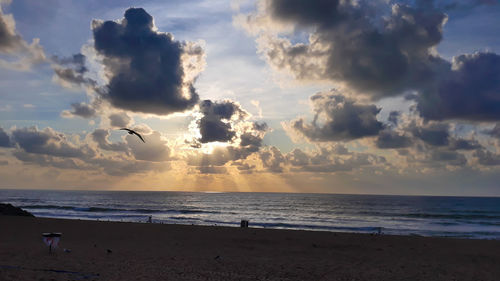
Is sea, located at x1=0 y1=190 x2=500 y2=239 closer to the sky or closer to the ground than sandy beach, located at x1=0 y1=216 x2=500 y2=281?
closer to the ground

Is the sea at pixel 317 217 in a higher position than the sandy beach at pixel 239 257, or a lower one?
lower

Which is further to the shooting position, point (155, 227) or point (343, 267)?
point (155, 227)

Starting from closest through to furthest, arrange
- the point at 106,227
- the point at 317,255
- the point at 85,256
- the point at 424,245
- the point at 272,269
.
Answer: the point at 272,269, the point at 85,256, the point at 317,255, the point at 424,245, the point at 106,227

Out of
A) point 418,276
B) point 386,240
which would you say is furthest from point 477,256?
point 418,276

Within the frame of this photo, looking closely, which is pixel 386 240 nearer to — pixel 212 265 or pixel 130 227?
pixel 212 265

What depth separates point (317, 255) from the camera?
18.2 m

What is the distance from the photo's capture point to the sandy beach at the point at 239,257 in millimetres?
13000

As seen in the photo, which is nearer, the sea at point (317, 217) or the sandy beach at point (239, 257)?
the sandy beach at point (239, 257)

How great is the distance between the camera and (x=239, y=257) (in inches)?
673

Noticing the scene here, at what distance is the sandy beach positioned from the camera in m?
13.0

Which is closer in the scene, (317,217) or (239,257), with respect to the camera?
(239,257)

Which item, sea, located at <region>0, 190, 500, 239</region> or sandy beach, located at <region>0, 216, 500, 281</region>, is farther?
sea, located at <region>0, 190, 500, 239</region>

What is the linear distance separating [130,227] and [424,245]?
75.5 feet

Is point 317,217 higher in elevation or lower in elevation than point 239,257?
lower
